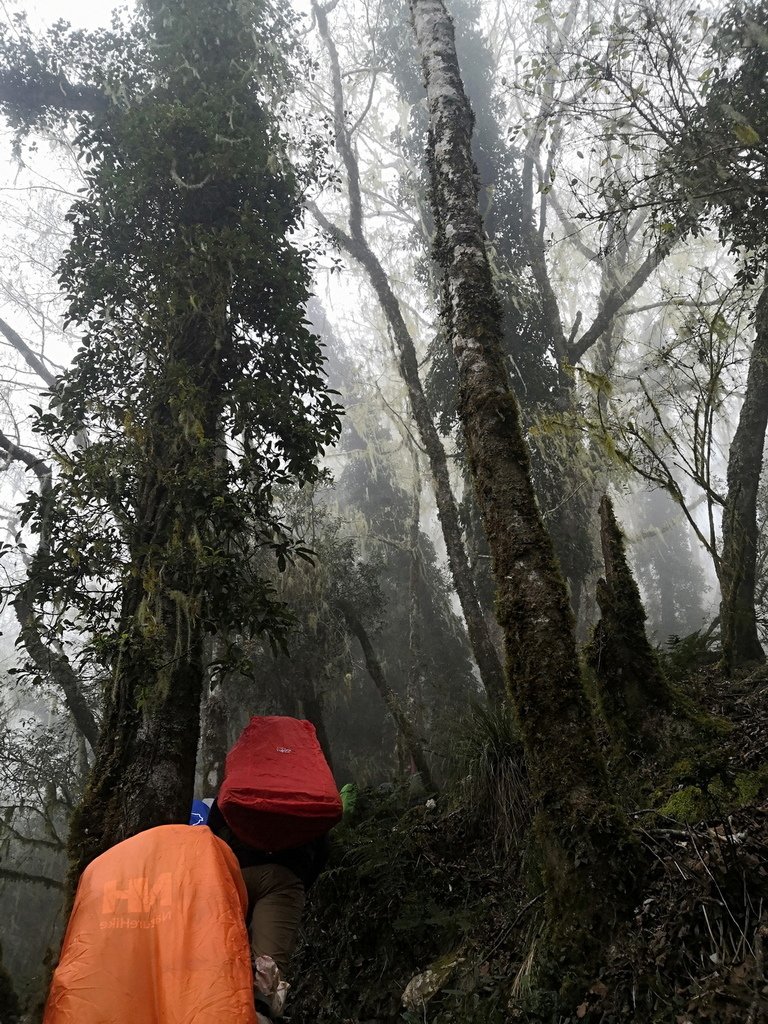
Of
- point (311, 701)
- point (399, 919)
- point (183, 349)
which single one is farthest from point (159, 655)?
point (311, 701)

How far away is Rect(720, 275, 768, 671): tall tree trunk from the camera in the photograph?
5590mm

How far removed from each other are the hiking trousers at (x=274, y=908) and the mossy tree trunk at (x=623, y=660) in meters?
2.41

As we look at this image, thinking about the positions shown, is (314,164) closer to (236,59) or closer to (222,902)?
(236,59)

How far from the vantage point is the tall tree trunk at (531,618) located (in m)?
2.31

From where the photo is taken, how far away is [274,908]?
2637 millimetres

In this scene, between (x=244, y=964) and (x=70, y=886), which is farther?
(x=70, y=886)

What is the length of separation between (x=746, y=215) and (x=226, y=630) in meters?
6.92

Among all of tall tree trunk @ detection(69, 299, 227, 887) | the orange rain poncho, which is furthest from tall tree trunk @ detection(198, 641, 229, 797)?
the orange rain poncho

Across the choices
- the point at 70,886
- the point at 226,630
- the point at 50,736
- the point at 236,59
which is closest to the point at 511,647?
the point at 226,630

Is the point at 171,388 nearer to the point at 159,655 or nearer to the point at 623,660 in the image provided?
the point at 159,655

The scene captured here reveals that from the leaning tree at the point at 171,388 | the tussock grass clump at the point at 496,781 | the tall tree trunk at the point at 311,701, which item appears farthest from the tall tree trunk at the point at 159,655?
the tall tree trunk at the point at 311,701

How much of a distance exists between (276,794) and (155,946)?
106cm

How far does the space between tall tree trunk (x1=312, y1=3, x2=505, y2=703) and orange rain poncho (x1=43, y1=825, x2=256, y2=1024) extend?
536 cm

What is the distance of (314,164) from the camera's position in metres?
7.61
